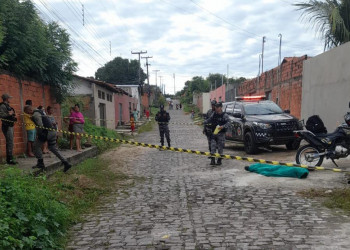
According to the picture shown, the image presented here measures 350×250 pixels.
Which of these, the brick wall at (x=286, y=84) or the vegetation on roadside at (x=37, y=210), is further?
the brick wall at (x=286, y=84)

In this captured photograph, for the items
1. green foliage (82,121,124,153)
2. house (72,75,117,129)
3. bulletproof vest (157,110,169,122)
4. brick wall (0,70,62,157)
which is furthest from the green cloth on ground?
house (72,75,117,129)

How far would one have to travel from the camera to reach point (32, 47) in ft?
30.6

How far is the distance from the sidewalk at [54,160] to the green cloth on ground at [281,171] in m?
4.77

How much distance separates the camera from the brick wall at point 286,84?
49.5ft

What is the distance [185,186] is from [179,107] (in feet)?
213

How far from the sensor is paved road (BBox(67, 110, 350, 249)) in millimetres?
3812

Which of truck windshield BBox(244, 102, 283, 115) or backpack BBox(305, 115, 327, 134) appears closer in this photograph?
backpack BBox(305, 115, 327, 134)

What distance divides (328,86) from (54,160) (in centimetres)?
971

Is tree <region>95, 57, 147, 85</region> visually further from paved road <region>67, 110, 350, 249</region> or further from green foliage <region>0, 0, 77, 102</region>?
paved road <region>67, 110, 350, 249</region>

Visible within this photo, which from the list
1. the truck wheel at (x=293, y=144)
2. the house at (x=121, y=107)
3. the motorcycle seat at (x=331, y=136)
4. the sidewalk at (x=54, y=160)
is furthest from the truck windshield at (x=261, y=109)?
the house at (x=121, y=107)

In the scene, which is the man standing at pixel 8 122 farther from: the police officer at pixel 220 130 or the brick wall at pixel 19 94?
the police officer at pixel 220 130

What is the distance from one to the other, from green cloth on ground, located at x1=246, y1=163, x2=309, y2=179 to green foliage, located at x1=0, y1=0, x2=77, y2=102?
21.8ft

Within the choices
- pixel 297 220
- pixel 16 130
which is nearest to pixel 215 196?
pixel 297 220

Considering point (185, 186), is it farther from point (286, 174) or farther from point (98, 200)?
point (286, 174)
